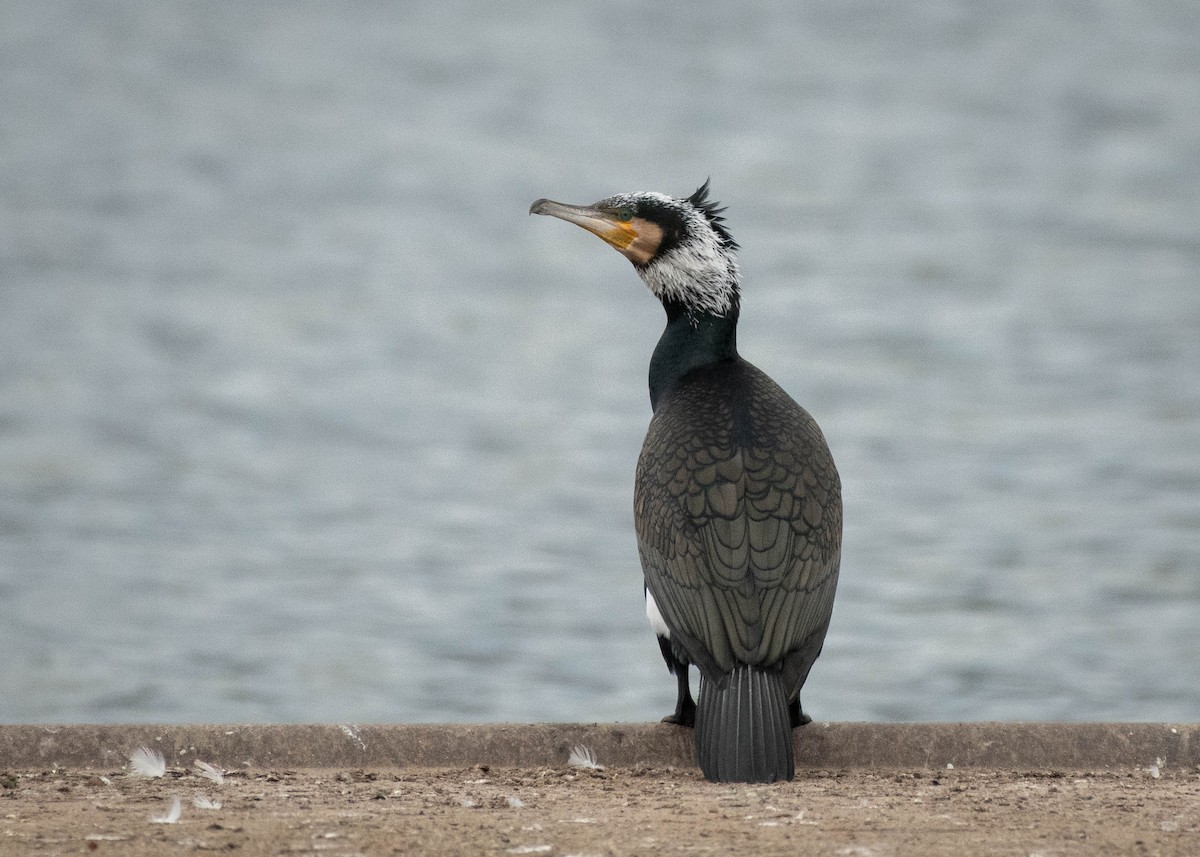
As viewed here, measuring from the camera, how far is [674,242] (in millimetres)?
6203

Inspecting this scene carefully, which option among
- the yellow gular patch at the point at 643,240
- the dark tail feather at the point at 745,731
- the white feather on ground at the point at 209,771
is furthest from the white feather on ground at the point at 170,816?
the yellow gular patch at the point at 643,240

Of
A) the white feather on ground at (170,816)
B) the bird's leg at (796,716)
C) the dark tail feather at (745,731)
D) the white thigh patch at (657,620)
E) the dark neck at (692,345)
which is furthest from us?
the dark neck at (692,345)

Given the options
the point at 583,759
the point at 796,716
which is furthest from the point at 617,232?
the point at 583,759

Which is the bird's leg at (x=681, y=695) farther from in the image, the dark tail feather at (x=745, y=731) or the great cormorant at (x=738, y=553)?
the dark tail feather at (x=745, y=731)

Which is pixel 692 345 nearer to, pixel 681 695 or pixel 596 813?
pixel 681 695

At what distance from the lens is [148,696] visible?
43.0 ft

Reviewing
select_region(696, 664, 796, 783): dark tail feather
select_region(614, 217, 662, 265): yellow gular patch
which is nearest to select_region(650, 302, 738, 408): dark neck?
select_region(614, 217, 662, 265): yellow gular patch

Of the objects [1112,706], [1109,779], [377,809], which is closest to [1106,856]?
[1109,779]

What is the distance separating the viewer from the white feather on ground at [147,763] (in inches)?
196

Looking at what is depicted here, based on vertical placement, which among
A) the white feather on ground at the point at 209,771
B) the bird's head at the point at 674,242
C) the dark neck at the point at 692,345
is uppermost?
the bird's head at the point at 674,242

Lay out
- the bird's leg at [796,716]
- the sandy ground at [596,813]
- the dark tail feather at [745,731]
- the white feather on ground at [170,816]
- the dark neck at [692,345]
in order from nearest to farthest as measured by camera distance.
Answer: the sandy ground at [596,813] < the white feather on ground at [170,816] < the dark tail feather at [745,731] < the bird's leg at [796,716] < the dark neck at [692,345]

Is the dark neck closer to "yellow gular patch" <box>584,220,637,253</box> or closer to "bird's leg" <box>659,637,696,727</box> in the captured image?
"yellow gular patch" <box>584,220,637,253</box>

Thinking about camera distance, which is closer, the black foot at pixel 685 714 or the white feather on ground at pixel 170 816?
the white feather on ground at pixel 170 816

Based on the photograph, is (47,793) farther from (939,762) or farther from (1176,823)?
(1176,823)
